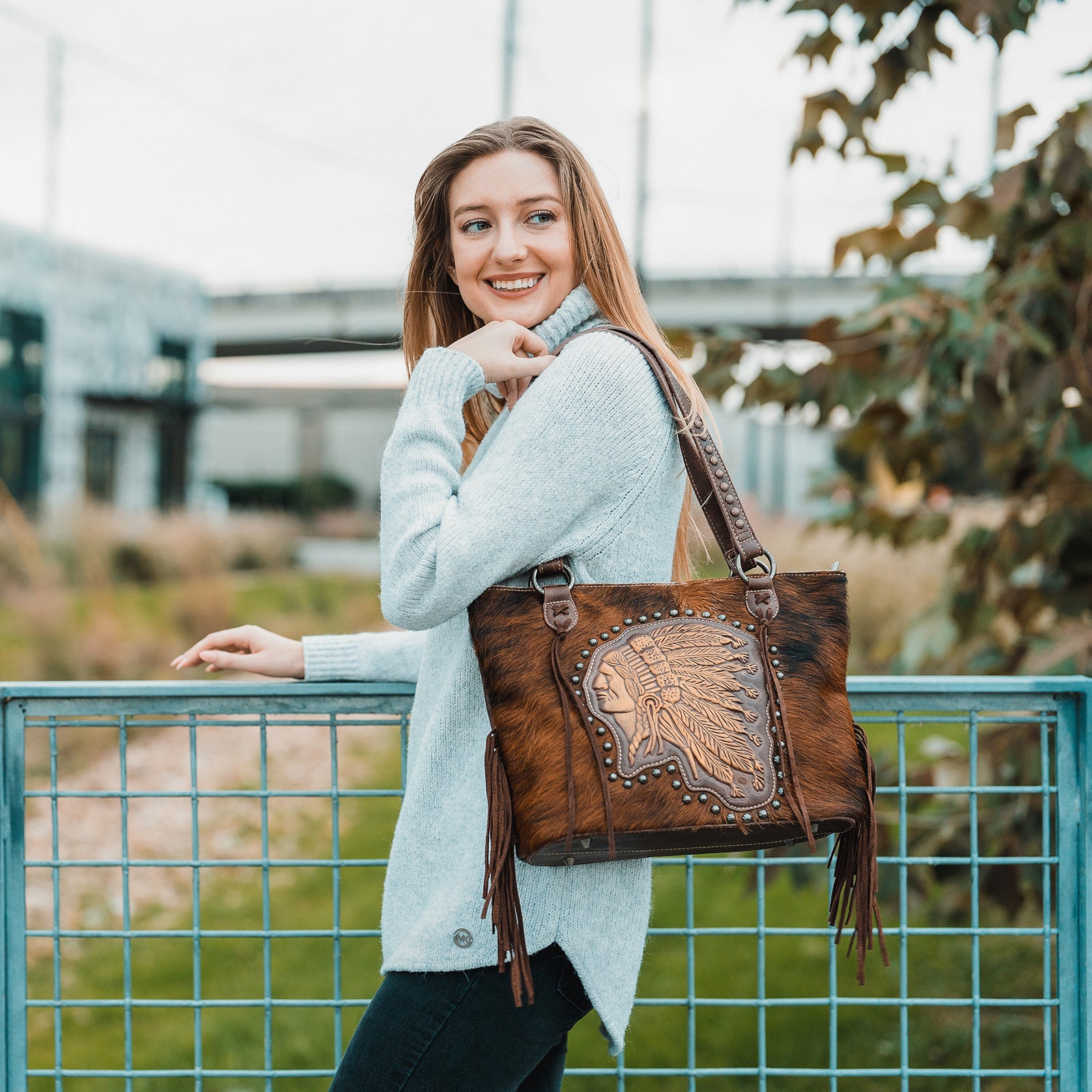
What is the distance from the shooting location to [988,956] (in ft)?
13.2

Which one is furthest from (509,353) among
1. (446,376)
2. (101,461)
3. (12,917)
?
(101,461)

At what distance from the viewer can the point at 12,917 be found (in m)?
1.86

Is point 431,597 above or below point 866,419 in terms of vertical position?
below

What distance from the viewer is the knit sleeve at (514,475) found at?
1329 millimetres

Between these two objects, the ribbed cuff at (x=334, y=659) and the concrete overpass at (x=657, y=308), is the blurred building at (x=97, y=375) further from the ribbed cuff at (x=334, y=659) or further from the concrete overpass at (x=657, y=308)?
the ribbed cuff at (x=334, y=659)

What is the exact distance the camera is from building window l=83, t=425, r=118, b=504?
23.5 meters

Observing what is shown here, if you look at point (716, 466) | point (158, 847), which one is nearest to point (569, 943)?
point (716, 466)

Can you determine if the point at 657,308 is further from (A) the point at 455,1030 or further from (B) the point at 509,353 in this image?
(A) the point at 455,1030

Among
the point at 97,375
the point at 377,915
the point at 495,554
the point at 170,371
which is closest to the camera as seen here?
the point at 495,554

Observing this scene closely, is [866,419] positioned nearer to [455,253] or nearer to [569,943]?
[455,253]

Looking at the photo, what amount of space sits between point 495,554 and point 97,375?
78.8 ft

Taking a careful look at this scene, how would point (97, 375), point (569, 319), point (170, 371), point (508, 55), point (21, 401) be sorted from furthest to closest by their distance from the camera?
point (170, 371) → point (97, 375) → point (21, 401) → point (508, 55) → point (569, 319)

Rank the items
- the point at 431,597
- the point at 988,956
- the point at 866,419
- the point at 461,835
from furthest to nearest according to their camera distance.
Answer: the point at 988,956, the point at 866,419, the point at 461,835, the point at 431,597

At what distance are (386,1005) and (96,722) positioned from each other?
0.67 metres
